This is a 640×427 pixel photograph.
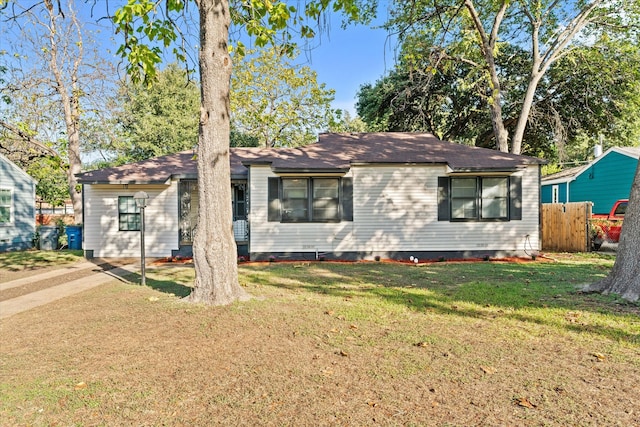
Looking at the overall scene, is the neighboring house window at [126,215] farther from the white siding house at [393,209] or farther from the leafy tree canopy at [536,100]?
the leafy tree canopy at [536,100]

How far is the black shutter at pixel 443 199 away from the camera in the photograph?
11.5m

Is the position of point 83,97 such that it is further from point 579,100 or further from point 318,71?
point 579,100

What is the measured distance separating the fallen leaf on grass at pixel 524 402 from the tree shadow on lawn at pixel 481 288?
6.85 feet

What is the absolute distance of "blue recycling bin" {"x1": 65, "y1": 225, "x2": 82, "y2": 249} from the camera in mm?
15359

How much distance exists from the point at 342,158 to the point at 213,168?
21.3ft

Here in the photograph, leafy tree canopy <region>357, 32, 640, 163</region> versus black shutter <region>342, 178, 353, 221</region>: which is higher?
leafy tree canopy <region>357, 32, 640, 163</region>

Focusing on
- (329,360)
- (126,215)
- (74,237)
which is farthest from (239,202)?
(329,360)

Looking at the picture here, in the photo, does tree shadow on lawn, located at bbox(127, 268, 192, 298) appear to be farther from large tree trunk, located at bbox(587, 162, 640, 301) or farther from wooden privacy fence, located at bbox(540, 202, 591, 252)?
wooden privacy fence, located at bbox(540, 202, 591, 252)

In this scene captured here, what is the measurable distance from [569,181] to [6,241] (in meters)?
28.8

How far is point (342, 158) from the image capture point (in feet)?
38.3

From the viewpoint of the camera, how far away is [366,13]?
15016mm

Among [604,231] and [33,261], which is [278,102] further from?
[604,231]

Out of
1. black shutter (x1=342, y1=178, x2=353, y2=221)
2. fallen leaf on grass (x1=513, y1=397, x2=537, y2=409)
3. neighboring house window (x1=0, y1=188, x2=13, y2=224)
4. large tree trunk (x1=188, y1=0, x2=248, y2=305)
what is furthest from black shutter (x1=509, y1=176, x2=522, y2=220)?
neighboring house window (x1=0, y1=188, x2=13, y2=224)

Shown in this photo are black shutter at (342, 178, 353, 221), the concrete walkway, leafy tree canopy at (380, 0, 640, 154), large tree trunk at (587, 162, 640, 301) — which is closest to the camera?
large tree trunk at (587, 162, 640, 301)
